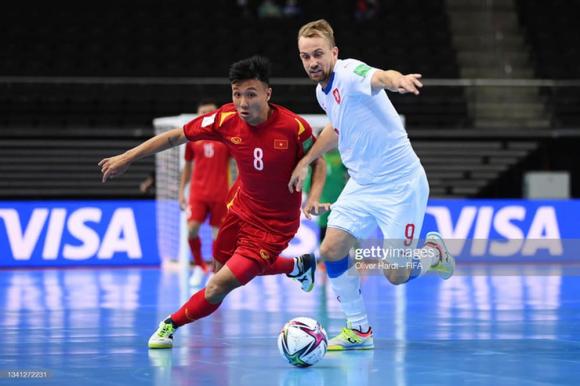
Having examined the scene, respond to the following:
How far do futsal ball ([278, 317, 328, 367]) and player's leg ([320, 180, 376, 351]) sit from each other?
695 mm

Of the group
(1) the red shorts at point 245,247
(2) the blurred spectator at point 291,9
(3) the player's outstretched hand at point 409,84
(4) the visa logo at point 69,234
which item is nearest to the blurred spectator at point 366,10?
(2) the blurred spectator at point 291,9

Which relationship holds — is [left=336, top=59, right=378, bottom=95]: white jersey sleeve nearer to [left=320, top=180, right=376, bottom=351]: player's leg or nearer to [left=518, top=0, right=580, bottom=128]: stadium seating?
[left=320, top=180, right=376, bottom=351]: player's leg

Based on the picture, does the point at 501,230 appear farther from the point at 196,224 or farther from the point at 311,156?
the point at 311,156

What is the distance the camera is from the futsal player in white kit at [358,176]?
6.64 m

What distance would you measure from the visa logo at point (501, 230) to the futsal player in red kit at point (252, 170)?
8.50 metres

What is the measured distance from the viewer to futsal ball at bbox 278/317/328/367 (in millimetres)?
6070

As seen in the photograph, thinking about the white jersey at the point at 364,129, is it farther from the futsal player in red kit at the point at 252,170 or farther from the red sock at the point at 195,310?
the red sock at the point at 195,310

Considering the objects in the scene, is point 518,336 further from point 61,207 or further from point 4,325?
point 61,207

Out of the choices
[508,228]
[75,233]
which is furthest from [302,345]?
[508,228]

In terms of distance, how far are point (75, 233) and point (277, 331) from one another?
7.45m

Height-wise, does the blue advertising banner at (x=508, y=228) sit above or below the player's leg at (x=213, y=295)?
above

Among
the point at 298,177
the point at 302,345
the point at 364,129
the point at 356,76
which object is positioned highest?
the point at 356,76

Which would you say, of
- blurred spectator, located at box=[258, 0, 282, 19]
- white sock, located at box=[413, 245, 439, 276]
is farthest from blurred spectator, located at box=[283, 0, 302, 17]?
white sock, located at box=[413, 245, 439, 276]

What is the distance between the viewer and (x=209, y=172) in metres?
12.4
